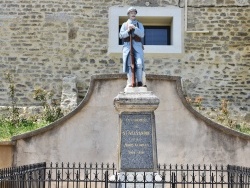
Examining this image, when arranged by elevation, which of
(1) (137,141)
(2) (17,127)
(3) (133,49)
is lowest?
(1) (137,141)

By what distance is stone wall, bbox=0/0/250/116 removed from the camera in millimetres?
17125

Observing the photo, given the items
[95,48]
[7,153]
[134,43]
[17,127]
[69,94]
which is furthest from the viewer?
[95,48]

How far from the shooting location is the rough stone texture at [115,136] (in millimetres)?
12031

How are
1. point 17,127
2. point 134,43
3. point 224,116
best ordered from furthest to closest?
point 224,116 → point 17,127 → point 134,43

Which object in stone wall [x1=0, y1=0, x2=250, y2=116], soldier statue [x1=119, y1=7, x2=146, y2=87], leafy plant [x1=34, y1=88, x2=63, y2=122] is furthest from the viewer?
stone wall [x1=0, y1=0, x2=250, y2=116]

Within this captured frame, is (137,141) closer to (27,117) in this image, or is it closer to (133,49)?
(133,49)

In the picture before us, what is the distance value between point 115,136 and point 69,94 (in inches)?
176

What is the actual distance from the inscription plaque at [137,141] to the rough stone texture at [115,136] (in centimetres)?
297

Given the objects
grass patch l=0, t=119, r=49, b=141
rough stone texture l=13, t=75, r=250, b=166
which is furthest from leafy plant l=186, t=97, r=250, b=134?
grass patch l=0, t=119, r=49, b=141

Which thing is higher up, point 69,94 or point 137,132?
point 69,94

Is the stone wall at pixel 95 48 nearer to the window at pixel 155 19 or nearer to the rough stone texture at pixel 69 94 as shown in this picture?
the window at pixel 155 19

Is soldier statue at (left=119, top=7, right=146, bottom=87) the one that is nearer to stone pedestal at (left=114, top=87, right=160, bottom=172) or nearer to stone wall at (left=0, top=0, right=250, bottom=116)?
stone pedestal at (left=114, top=87, right=160, bottom=172)

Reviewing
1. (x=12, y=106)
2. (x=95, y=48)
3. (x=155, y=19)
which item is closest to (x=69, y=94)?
(x=12, y=106)

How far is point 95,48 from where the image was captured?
17297 mm
